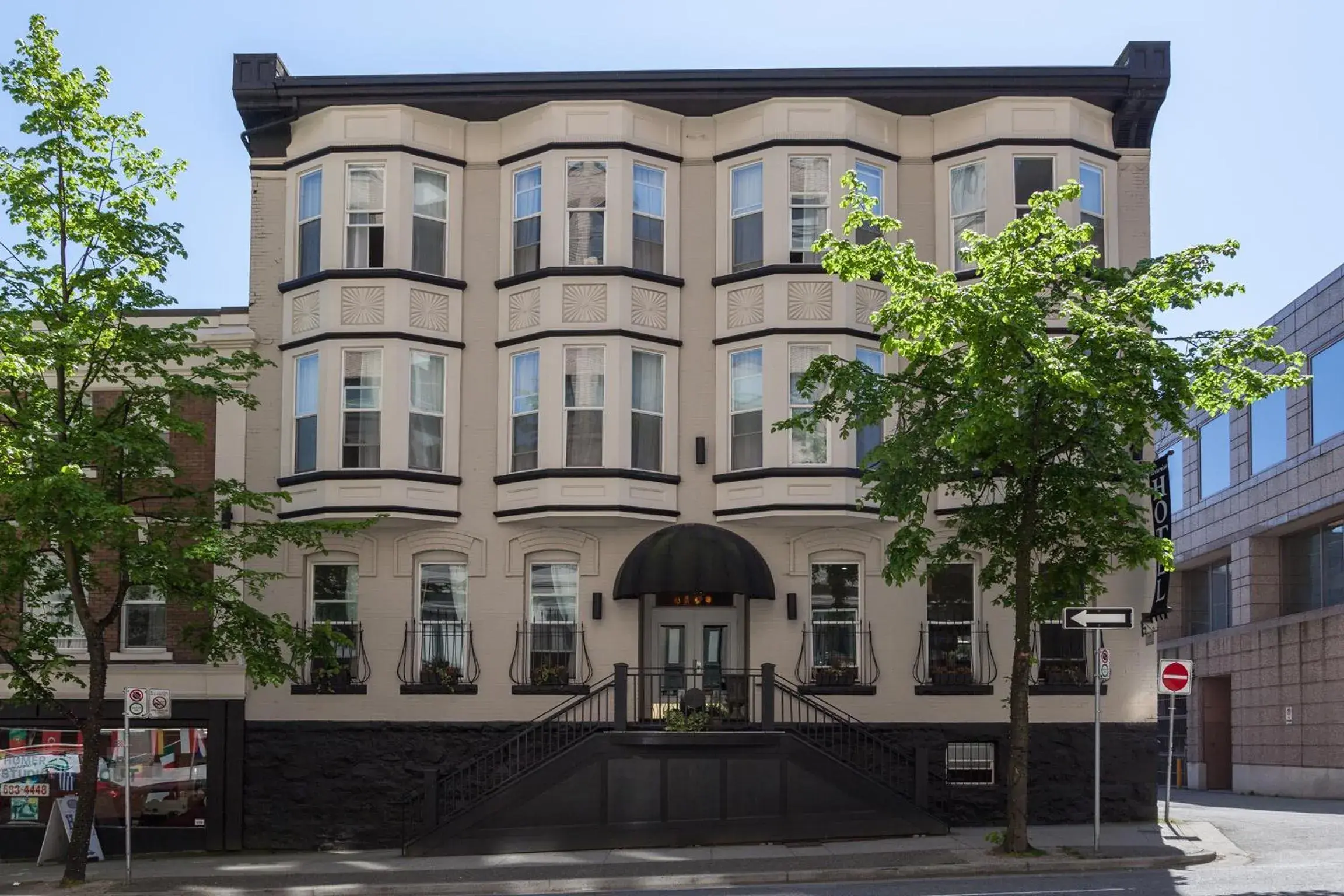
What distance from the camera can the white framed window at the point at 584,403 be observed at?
26.0 metres

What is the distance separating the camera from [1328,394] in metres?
37.8

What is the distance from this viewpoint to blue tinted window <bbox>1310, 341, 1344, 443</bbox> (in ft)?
122

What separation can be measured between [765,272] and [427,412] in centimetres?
588

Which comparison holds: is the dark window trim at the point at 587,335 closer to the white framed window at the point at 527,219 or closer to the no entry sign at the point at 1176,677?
the white framed window at the point at 527,219

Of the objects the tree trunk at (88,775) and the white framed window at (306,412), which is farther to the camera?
the white framed window at (306,412)

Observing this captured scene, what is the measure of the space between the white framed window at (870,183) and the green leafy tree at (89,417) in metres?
9.80

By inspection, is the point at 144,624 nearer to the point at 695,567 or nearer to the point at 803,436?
the point at 695,567

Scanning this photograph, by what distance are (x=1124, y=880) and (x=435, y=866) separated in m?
8.75

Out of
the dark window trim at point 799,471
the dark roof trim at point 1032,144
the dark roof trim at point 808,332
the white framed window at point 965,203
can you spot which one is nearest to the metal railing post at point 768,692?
the dark window trim at point 799,471

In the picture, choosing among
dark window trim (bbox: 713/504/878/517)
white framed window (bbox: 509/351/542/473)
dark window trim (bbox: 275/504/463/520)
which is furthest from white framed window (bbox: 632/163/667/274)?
dark window trim (bbox: 275/504/463/520)

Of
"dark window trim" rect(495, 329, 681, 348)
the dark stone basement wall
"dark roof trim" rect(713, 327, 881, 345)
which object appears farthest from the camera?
"dark window trim" rect(495, 329, 681, 348)

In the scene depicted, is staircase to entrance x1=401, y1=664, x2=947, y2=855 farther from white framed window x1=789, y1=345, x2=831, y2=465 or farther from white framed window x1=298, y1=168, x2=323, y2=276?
white framed window x1=298, y1=168, x2=323, y2=276

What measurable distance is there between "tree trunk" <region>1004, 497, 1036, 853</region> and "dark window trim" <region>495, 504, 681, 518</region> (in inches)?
268

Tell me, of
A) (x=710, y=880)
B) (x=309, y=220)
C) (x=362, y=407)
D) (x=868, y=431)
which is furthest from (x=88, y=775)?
(x=868, y=431)
